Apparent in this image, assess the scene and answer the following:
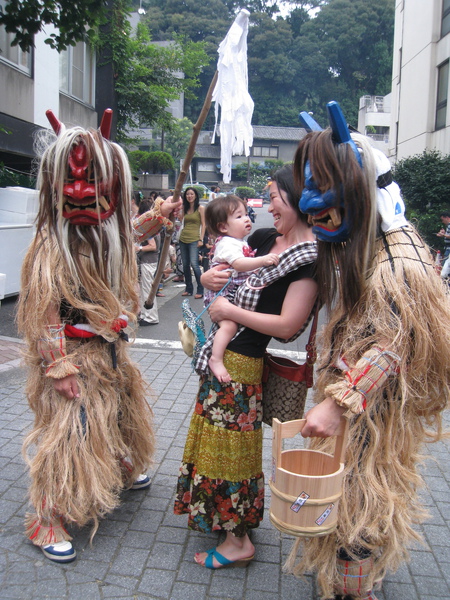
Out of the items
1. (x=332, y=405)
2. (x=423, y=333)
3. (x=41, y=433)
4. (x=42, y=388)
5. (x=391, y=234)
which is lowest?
(x=41, y=433)

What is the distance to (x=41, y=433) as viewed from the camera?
2.66m

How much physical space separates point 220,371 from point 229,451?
0.37 metres

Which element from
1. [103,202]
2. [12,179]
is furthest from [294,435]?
[12,179]

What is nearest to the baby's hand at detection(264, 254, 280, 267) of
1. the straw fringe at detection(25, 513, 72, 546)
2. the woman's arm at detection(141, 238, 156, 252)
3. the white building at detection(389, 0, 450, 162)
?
the straw fringe at detection(25, 513, 72, 546)

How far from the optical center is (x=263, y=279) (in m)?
2.34

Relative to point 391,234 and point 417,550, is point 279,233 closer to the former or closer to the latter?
point 391,234

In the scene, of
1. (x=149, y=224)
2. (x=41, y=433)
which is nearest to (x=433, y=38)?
(x=149, y=224)

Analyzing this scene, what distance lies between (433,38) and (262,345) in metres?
20.1

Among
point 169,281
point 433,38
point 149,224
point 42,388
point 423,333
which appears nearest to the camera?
point 423,333

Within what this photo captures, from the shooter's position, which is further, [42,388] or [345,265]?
[42,388]

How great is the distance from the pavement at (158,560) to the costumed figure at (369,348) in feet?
1.52

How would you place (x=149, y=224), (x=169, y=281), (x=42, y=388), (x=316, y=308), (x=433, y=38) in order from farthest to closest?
(x=433, y=38) < (x=169, y=281) < (x=149, y=224) < (x=42, y=388) < (x=316, y=308)

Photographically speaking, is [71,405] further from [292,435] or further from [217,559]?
[292,435]

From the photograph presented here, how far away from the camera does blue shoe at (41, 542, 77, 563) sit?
2.54m
